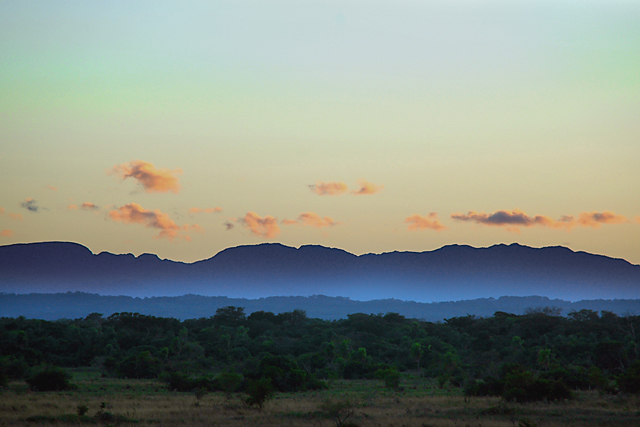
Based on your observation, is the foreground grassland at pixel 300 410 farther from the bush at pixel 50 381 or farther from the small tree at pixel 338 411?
the bush at pixel 50 381

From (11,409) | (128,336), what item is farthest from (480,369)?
(128,336)

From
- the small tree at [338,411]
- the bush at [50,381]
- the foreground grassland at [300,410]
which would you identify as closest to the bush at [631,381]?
the foreground grassland at [300,410]

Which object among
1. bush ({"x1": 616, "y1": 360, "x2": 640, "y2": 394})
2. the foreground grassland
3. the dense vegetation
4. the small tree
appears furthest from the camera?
the dense vegetation

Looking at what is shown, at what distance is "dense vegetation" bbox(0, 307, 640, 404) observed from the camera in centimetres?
3897

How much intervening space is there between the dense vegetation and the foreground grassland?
1.96 m

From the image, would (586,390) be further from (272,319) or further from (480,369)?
(272,319)

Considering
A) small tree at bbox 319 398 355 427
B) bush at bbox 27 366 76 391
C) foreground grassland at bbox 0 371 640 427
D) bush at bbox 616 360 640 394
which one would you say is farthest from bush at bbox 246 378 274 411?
bush at bbox 616 360 640 394

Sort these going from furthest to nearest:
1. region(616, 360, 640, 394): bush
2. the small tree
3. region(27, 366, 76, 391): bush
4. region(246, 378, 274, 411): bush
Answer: region(27, 366, 76, 391): bush
region(616, 360, 640, 394): bush
region(246, 378, 274, 411): bush
the small tree

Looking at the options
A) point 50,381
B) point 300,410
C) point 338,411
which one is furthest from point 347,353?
point 338,411

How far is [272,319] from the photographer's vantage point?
97.4 m

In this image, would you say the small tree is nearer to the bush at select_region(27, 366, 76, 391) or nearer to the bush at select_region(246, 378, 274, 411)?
the bush at select_region(246, 378, 274, 411)

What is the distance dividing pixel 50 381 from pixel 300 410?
1960cm

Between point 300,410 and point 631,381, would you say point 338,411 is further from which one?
point 631,381

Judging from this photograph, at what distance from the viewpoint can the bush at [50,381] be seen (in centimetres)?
3675
